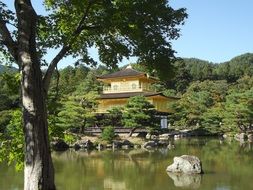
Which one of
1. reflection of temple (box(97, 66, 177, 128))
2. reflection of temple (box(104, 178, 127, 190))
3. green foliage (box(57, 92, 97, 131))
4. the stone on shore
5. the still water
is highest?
reflection of temple (box(97, 66, 177, 128))

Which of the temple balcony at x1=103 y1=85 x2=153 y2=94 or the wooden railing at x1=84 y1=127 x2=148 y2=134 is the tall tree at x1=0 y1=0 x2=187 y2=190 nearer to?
the wooden railing at x1=84 y1=127 x2=148 y2=134

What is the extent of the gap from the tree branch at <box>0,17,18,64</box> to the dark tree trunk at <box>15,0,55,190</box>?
14cm

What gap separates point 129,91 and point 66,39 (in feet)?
98.5

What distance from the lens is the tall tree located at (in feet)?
16.8

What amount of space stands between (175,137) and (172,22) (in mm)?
29183

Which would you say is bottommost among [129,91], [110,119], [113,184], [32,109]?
[113,184]

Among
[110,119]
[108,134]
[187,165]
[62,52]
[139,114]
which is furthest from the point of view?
[110,119]

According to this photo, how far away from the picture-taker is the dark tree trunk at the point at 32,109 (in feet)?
16.6

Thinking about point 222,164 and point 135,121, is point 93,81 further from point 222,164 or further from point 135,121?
point 222,164

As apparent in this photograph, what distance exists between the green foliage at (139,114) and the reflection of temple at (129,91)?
220 inches

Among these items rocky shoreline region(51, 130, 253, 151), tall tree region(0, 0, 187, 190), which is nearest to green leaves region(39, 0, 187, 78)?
tall tree region(0, 0, 187, 190)

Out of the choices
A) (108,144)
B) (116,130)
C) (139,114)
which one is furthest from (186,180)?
(116,130)

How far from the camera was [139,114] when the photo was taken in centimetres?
2745

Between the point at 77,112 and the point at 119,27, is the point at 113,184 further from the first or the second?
the point at 77,112
